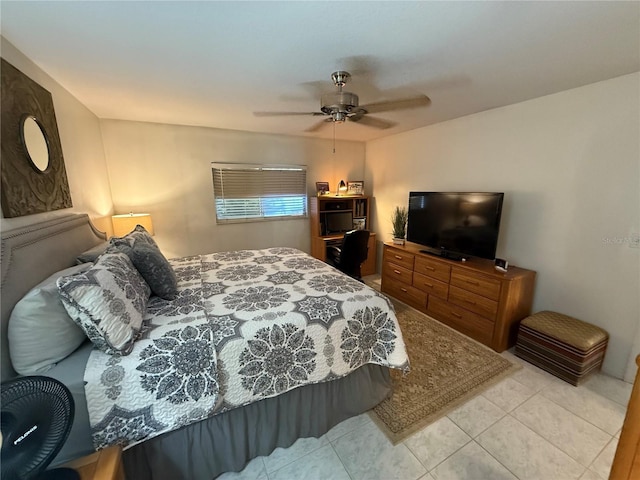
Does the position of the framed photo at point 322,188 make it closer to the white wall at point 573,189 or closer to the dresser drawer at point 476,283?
the white wall at point 573,189

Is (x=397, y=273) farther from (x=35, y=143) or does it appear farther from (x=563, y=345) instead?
(x=35, y=143)


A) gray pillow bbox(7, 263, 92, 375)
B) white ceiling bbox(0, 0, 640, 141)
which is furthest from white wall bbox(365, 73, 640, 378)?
gray pillow bbox(7, 263, 92, 375)

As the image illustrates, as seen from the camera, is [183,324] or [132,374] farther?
[183,324]

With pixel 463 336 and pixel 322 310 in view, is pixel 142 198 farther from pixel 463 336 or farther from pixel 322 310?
pixel 463 336

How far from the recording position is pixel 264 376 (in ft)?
4.68

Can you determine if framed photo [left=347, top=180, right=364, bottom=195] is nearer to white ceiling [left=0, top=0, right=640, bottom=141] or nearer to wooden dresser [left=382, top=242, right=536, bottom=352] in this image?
wooden dresser [left=382, top=242, right=536, bottom=352]

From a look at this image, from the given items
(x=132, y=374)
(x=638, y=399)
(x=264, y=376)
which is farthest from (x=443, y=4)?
(x=132, y=374)

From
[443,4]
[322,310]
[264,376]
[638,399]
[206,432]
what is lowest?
[206,432]

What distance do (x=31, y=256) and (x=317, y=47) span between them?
6.34ft

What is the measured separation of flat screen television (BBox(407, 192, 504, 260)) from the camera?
2.54 meters

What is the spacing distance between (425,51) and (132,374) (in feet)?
7.74

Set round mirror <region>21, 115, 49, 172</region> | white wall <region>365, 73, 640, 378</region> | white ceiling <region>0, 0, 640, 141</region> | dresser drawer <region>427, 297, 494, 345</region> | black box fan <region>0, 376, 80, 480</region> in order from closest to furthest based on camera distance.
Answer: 1. black box fan <region>0, 376, 80, 480</region>
2. white ceiling <region>0, 0, 640, 141</region>
3. round mirror <region>21, 115, 49, 172</region>
4. white wall <region>365, 73, 640, 378</region>
5. dresser drawer <region>427, 297, 494, 345</region>

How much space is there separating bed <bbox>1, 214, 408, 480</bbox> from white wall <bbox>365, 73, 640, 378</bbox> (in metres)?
1.79

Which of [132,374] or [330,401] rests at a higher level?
[132,374]
